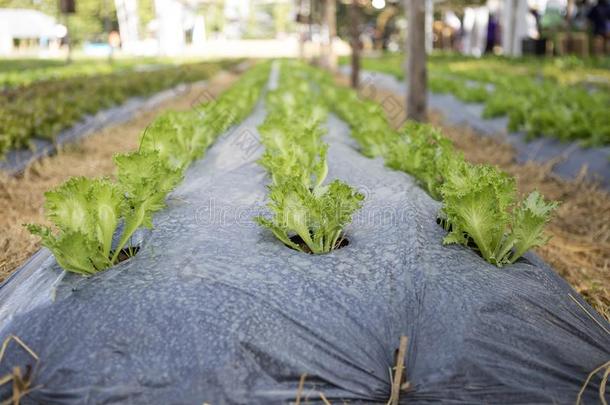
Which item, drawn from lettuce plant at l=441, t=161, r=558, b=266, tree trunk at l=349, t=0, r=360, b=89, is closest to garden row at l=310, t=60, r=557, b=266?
lettuce plant at l=441, t=161, r=558, b=266

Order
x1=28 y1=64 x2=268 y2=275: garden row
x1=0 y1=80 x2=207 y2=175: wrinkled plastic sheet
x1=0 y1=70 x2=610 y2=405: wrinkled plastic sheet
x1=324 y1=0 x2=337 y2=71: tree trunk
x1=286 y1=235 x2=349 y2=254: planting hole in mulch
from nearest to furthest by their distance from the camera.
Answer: x1=0 y1=70 x2=610 y2=405: wrinkled plastic sheet, x1=28 y1=64 x2=268 y2=275: garden row, x1=286 y1=235 x2=349 y2=254: planting hole in mulch, x1=0 y1=80 x2=207 y2=175: wrinkled plastic sheet, x1=324 y1=0 x2=337 y2=71: tree trunk

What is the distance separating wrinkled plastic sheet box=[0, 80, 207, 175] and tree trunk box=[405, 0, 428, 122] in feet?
13.1

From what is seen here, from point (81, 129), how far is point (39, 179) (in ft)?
7.52

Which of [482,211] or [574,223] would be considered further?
[574,223]

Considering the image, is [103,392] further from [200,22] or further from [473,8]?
[200,22]

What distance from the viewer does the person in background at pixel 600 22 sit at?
15672mm

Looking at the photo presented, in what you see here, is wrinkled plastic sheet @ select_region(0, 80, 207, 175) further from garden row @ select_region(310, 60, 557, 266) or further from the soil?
the soil

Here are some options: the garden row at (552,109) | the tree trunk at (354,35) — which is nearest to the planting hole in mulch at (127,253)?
the garden row at (552,109)

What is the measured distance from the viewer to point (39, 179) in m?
4.88

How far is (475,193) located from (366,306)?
0.63 metres

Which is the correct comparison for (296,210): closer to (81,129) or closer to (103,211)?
(103,211)

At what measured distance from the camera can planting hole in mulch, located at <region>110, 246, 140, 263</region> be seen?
2.26m

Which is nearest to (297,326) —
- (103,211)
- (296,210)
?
(296,210)

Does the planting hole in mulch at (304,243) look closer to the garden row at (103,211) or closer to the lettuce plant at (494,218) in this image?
the lettuce plant at (494,218)
